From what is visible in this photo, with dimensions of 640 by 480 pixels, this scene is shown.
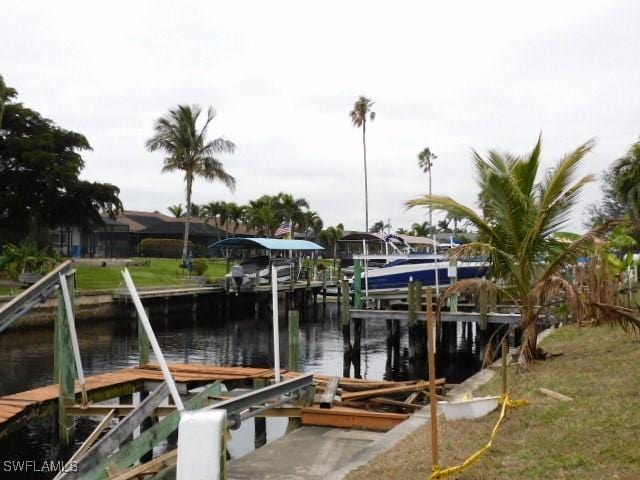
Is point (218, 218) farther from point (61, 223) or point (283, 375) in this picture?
point (283, 375)

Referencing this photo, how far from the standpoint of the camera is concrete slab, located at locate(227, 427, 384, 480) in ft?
29.4

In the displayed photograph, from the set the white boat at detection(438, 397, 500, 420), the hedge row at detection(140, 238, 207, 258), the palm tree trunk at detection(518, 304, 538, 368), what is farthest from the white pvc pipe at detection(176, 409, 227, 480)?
the hedge row at detection(140, 238, 207, 258)

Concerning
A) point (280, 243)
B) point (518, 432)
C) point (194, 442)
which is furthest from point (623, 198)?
point (194, 442)

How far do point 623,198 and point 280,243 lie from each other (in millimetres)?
20549

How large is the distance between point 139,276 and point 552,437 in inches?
1554

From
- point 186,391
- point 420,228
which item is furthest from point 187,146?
point 420,228

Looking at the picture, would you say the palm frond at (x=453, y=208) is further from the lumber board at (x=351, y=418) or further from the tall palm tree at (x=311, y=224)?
the tall palm tree at (x=311, y=224)

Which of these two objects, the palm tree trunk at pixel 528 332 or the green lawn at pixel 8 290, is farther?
the green lawn at pixel 8 290

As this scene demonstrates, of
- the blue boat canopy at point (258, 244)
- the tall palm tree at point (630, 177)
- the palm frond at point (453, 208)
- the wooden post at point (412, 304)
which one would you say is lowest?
the wooden post at point (412, 304)

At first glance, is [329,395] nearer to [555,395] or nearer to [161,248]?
[555,395]

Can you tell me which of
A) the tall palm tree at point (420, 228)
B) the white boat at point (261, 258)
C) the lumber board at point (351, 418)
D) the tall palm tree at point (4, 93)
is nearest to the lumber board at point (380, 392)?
the lumber board at point (351, 418)

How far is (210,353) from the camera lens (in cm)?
2689

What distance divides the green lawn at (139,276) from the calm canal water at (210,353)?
4141mm

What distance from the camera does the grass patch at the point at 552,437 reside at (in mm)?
6438
